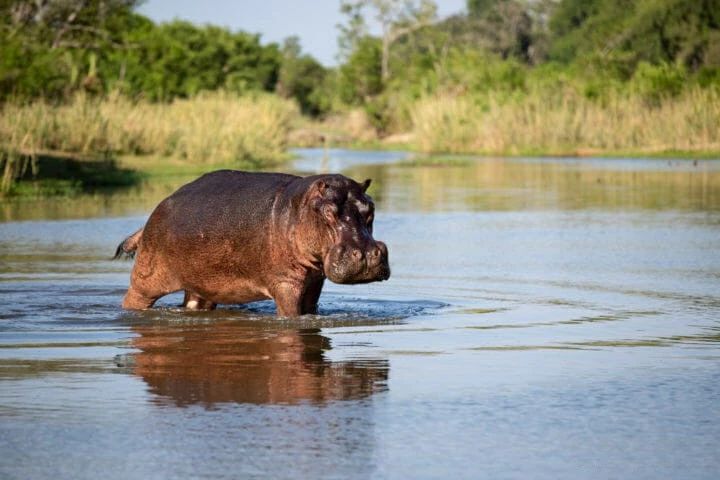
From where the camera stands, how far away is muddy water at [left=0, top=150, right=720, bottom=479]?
494 centimetres

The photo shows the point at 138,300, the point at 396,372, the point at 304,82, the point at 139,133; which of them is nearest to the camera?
the point at 396,372

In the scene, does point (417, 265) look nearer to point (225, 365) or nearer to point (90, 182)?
point (225, 365)

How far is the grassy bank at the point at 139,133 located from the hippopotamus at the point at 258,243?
11840 mm

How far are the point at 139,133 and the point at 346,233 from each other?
22.3m

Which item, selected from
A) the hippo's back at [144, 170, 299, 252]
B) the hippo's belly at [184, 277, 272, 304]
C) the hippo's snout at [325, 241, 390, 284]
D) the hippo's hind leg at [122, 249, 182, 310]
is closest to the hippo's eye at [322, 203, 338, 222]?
the hippo's snout at [325, 241, 390, 284]

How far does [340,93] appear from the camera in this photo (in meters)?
68.6

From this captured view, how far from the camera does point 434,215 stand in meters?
17.4

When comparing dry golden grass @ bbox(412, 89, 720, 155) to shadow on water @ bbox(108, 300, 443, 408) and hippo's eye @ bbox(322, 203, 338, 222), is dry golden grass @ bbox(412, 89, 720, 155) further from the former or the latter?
hippo's eye @ bbox(322, 203, 338, 222)

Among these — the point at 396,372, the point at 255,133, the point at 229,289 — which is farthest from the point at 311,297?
the point at 255,133

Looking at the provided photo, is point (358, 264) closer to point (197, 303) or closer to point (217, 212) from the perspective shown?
point (217, 212)

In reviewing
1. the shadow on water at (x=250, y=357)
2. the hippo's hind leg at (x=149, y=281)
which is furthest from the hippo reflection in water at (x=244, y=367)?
the hippo's hind leg at (x=149, y=281)

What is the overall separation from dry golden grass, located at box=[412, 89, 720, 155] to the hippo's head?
28921 mm

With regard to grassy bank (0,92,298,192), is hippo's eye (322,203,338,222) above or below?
below

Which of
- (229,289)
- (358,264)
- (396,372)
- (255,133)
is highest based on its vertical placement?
(255,133)
